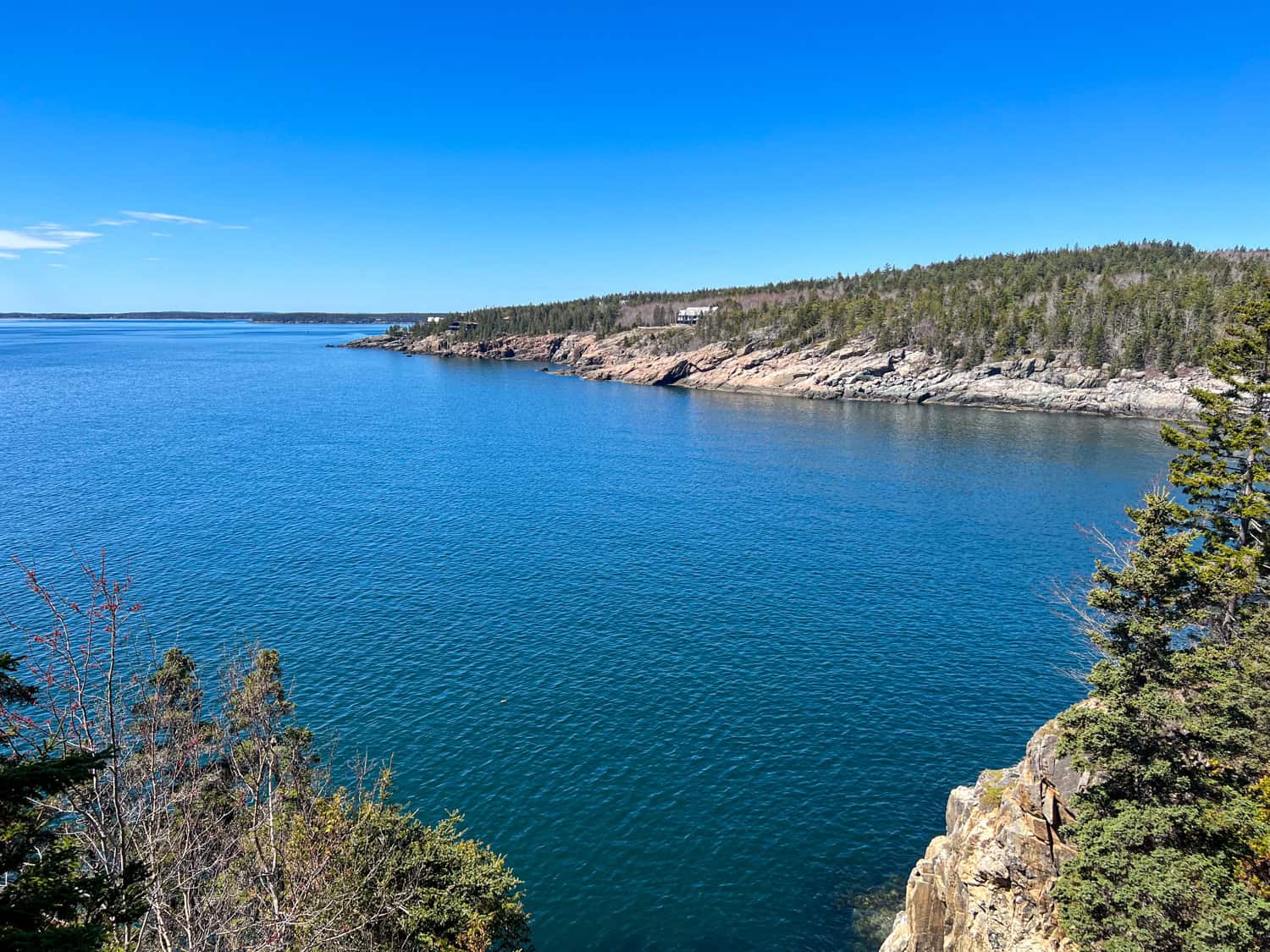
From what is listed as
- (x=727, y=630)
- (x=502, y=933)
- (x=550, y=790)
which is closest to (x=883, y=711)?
(x=727, y=630)

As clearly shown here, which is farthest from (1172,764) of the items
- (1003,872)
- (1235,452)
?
(1235,452)

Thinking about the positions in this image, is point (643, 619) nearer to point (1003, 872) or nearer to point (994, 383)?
point (1003, 872)

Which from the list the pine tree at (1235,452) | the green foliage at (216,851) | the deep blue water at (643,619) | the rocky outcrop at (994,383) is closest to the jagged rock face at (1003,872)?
the deep blue water at (643,619)

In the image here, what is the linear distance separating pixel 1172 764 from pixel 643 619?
126 feet

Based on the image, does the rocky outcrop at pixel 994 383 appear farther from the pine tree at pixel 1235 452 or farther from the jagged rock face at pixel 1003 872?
the jagged rock face at pixel 1003 872

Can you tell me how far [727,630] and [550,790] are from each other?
21537 mm

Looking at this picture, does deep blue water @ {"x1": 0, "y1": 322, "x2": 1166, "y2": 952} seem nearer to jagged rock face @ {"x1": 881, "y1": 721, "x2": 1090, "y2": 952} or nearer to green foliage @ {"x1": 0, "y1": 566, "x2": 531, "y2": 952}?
jagged rock face @ {"x1": 881, "y1": 721, "x2": 1090, "y2": 952}

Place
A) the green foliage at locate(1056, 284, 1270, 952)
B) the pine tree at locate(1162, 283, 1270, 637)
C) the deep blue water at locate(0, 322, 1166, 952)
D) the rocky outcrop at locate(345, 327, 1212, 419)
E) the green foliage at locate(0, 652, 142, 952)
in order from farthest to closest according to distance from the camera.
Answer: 1. the rocky outcrop at locate(345, 327, 1212, 419)
2. the deep blue water at locate(0, 322, 1166, 952)
3. the pine tree at locate(1162, 283, 1270, 637)
4. the green foliage at locate(1056, 284, 1270, 952)
5. the green foliage at locate(0, 652, 142, 952)

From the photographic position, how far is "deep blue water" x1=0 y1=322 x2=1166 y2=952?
114 feet

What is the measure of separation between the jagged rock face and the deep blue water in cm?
489

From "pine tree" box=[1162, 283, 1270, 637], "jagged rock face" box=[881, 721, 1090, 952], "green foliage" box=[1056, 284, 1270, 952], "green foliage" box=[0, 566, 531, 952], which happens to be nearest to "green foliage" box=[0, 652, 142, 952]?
"green foliage" box=[0, 566, 531, 952]

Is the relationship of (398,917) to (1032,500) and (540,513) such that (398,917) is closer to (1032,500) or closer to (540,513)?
(540,513)

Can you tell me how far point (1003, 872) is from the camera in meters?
24.5

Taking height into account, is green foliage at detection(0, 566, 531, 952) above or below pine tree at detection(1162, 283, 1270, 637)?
below
